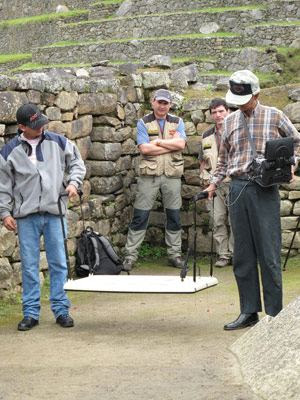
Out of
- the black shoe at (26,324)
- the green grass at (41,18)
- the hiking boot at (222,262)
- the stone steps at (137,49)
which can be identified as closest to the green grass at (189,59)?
the stone steps at (137,49)

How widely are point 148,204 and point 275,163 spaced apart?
3784 mm

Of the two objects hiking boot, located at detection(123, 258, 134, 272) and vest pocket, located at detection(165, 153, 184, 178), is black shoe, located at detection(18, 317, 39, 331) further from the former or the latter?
vest pocket, located at detection(165, 153, 184, 178)

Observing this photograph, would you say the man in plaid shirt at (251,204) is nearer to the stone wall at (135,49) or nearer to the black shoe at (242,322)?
the black shoe at (242,322)

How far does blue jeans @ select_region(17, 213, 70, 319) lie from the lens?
8195 mm

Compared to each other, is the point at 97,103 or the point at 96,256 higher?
the point at 97,103

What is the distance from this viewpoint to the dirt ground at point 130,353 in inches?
245

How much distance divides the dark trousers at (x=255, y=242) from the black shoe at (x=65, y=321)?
131cm

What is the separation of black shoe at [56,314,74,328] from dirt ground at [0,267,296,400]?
5 centimetres

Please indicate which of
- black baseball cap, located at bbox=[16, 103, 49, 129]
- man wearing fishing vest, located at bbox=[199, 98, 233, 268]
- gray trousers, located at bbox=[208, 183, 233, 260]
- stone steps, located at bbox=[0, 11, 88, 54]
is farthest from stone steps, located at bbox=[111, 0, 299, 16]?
black baseball cap, located at bbox=[16, 103, 49, 129]

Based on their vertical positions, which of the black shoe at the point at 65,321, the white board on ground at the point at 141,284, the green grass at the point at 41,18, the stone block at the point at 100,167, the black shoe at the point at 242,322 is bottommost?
the black shoe at the point at 65,321

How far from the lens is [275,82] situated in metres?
18.2

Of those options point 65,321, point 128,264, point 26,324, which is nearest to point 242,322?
point 65,321

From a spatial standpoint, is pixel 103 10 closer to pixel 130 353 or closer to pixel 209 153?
pixel 209 153

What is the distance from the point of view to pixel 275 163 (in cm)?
754
